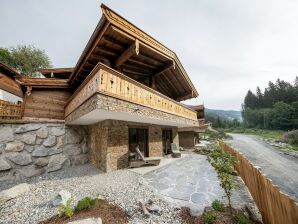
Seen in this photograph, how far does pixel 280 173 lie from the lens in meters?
11.7

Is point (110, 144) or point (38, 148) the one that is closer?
point (110, 144)

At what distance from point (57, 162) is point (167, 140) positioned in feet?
29.7

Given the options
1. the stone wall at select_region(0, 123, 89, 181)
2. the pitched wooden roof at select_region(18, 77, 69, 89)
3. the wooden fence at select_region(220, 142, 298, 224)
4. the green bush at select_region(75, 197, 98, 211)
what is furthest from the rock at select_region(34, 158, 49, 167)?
the wooden fence at select_region(220, 142, 298, 224)

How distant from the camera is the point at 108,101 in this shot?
5.78 meters

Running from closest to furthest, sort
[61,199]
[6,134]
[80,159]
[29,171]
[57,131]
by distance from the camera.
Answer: [61,199], [6,134], [29,171], [57,131], [80,159]

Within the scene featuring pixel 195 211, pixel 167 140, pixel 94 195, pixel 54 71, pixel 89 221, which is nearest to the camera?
pixel 89 221

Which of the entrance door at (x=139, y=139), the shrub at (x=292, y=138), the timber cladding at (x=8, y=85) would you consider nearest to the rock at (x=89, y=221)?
the entrance door at (x=139, y=139)

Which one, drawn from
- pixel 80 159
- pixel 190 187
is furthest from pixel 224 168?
pixel 80 159

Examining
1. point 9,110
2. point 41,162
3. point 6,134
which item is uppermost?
point 9,110

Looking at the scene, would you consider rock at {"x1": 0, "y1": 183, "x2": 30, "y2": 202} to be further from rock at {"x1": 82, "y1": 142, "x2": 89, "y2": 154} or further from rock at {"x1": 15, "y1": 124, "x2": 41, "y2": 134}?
rock at {"x1": 82, "y1": 142, "x2": 89, "y2": 154}

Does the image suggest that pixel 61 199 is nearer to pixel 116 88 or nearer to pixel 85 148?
pixel 116 88

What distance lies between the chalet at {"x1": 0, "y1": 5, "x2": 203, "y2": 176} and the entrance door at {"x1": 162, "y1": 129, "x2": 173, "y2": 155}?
0.15 metres

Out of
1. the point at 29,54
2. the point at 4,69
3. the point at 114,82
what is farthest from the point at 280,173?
the point at 29,54

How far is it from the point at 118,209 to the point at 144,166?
4.93 metres
